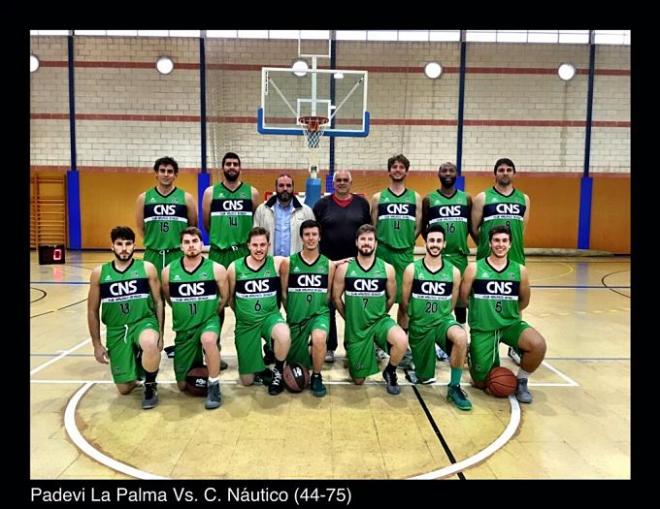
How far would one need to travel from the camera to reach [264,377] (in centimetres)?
461

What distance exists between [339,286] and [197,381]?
1487mm

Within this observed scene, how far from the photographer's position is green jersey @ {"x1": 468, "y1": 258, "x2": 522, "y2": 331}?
4.38 metres

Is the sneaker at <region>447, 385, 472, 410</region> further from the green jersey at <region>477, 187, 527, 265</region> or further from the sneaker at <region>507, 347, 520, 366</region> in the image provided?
the green jersey at <region>477, 187, 527, 265</region>

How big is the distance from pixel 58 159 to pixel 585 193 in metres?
15.9

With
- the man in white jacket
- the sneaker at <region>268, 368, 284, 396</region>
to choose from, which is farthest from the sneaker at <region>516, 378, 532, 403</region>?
the man in white jacket

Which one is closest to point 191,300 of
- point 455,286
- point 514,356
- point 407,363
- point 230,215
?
point 230,215

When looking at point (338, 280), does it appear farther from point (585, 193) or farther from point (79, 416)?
point (585, 193)

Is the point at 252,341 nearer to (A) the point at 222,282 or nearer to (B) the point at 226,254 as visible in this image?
(A) the point at 222,282

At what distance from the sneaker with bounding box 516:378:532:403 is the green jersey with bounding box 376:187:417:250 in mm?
1714

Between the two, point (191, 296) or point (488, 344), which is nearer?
point (191, 296)

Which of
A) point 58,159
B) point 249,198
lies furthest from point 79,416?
point 58,159
